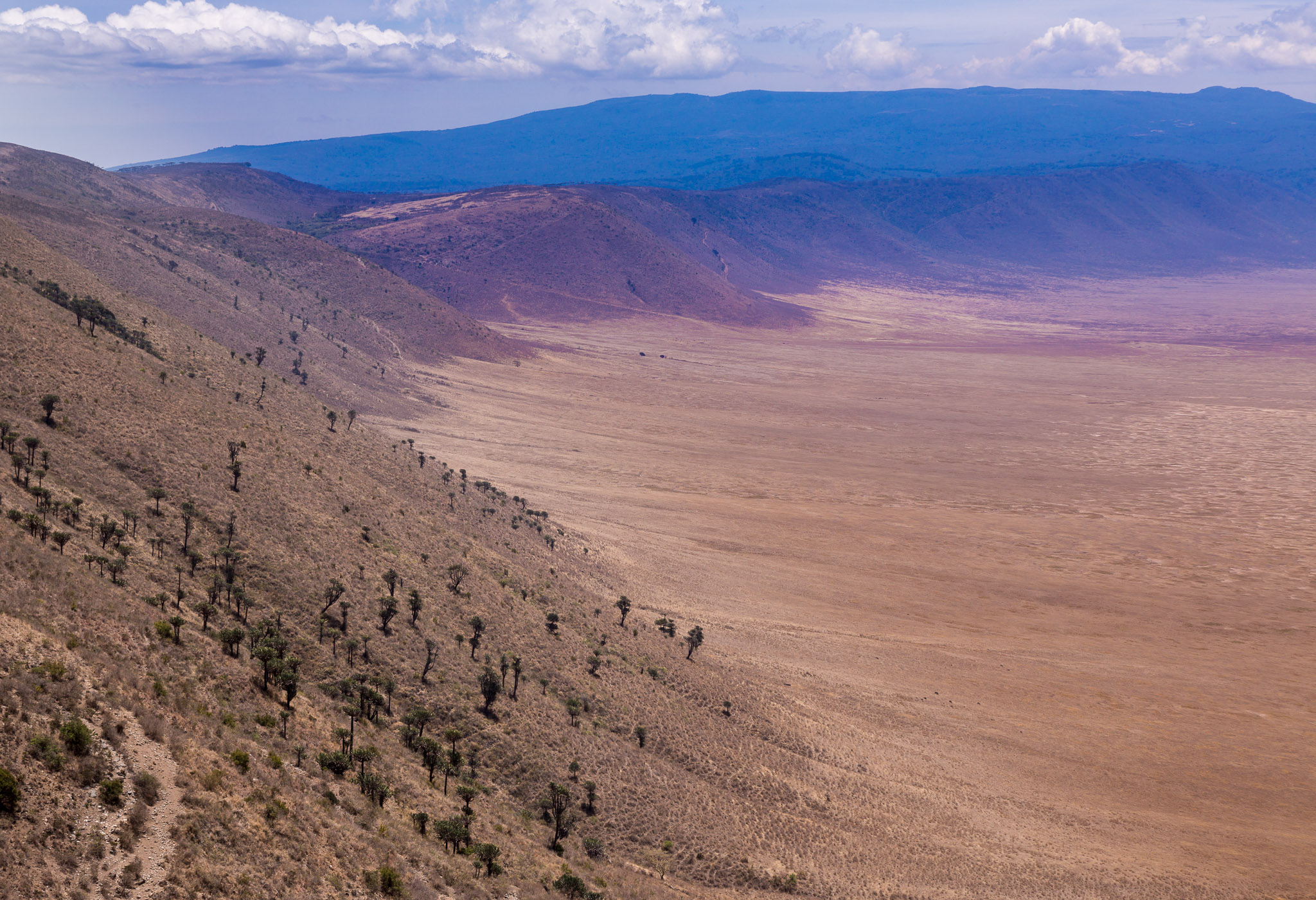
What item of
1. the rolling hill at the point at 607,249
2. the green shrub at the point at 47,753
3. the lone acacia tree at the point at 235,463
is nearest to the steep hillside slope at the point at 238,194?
the rolling hill at the point at 607,249

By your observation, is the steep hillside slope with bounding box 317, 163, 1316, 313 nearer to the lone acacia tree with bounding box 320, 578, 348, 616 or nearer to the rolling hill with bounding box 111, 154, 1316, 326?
the rolling hill with bounding box 111, 154, 1316, 326

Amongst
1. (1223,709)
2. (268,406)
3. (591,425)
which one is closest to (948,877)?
(1223,709)

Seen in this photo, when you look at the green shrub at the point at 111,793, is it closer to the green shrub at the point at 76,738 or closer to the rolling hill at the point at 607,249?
the green shrub at the point at 76,738

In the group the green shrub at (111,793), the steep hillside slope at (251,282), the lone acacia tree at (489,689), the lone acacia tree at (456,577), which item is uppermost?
the steep hillside slope at (251,282)

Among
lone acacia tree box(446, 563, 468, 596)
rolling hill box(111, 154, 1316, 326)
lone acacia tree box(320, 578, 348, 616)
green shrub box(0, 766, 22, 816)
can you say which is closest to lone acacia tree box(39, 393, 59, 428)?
lone acacia tree box(320, 578, 348, 616)

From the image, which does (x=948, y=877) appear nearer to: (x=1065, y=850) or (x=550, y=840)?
(x=1065, y=850)
